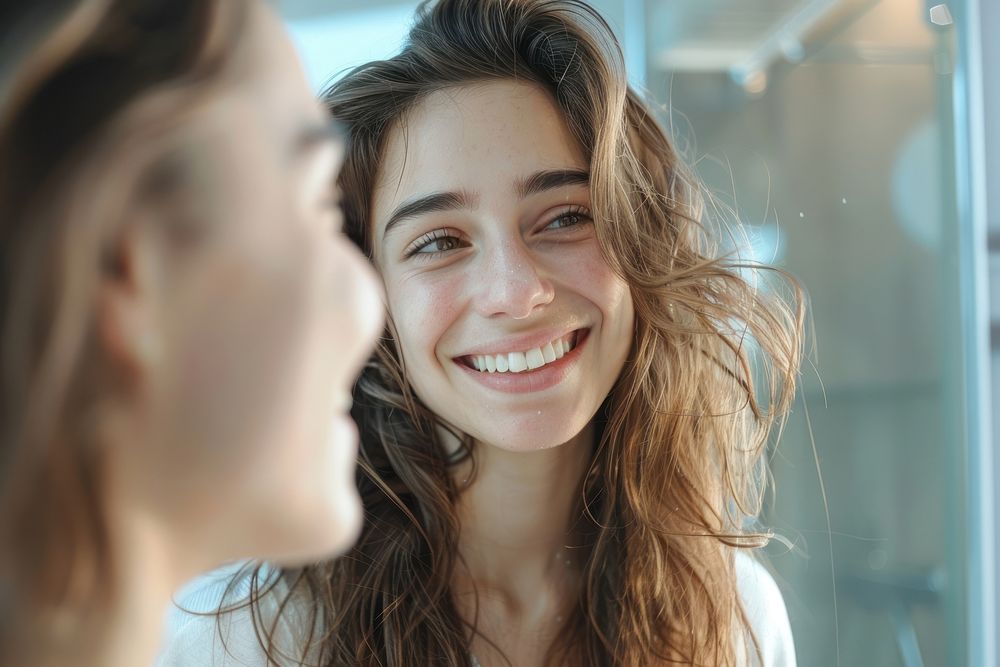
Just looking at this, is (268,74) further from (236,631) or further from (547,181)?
(236,631)

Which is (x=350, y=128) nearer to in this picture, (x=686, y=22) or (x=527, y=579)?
(x=527, y=579)

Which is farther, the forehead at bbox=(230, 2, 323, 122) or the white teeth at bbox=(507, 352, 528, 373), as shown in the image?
the white teeth at bbox=(507, 352, 528, 373)

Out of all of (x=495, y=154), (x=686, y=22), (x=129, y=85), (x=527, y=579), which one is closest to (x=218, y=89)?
(x=129, y=85)

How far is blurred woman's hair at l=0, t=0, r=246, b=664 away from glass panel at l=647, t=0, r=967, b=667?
4.00 ft

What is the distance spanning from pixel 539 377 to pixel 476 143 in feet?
0.76

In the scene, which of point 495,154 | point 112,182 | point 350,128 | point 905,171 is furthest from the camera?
point 905,171

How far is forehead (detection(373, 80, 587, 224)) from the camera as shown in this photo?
958mm

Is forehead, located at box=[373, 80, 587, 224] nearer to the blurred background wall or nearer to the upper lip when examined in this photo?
the upper lip

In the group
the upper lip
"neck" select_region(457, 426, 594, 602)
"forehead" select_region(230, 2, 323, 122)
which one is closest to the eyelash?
the upper lip

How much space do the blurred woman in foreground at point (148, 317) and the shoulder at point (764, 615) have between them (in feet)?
2.73

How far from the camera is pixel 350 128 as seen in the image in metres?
1.08

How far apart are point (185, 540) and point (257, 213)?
0.47 feet

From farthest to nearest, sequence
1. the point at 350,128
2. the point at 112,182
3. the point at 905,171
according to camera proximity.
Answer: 1. the point at 905,171
2. the point at 350,128
3. the point at 112,182

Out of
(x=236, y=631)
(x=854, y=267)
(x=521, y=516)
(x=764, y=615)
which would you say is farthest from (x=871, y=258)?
(x=236, y=631)
